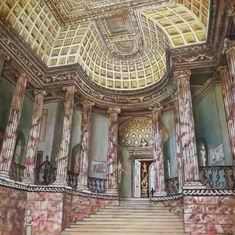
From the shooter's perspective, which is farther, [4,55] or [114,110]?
[114,110]

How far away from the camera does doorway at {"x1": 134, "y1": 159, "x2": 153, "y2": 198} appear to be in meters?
16.6

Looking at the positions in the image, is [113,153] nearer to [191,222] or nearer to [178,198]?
[178,198]

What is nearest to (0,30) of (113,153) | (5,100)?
(5,100)

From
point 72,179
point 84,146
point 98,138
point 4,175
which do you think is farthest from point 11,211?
point 98,138

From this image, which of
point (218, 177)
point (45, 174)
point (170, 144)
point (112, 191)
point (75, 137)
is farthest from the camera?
point (170, 144)

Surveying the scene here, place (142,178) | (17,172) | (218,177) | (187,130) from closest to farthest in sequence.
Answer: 1. (218,177)
2. (187,130)
3. (17,172)
4. (142,178)

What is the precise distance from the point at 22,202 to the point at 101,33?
9263 mm

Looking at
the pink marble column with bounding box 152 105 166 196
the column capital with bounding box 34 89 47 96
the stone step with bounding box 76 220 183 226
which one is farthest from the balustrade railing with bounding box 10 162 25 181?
the pink marble column with bounding box 152 105 166 196

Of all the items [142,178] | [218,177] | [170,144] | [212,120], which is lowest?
[218,177]

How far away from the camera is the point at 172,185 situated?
526 inches

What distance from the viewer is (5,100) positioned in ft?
43.6

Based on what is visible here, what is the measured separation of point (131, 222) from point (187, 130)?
14.3 ft

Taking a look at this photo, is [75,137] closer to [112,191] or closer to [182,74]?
[112,191]

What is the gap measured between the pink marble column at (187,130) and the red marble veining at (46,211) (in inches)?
206
